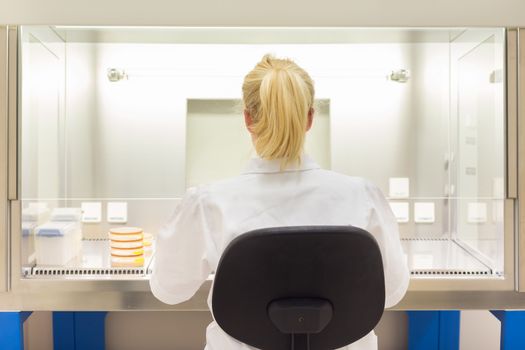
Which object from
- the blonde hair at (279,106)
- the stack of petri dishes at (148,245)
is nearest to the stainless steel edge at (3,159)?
the stack of petri dishes at (148,245)

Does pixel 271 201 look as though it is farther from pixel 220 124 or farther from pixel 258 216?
pixel 220 124

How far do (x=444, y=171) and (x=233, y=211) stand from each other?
1379mm

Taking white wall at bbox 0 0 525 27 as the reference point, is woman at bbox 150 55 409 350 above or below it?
below

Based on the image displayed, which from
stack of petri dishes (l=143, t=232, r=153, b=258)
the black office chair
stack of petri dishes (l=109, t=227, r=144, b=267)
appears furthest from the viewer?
stack of petri dishes (l=143, t=232, r=153, b=258)

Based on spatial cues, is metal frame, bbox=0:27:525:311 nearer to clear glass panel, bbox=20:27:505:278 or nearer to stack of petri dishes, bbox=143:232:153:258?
stack of petri dishes, bbox=143:232:153:258

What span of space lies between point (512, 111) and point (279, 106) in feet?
2.94

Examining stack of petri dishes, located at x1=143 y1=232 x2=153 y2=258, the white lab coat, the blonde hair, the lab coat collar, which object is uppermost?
the blonde hair

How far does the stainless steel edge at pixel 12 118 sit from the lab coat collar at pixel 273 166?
0.83 meters

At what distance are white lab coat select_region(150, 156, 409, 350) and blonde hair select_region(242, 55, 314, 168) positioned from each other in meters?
0.04

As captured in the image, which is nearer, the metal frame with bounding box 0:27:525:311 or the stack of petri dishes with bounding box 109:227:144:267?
the metal frame with bounding box 0:27:525:311

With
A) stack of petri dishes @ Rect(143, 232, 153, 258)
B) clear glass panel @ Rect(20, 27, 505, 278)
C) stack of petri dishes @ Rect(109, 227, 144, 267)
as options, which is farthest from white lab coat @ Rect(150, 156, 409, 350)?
clear glass panel @ Rect(20, 27, 505, 278)

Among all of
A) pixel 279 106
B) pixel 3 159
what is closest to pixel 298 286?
pixel 279 106

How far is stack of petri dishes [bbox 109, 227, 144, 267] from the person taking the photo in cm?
169

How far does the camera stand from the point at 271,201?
1007 mm
